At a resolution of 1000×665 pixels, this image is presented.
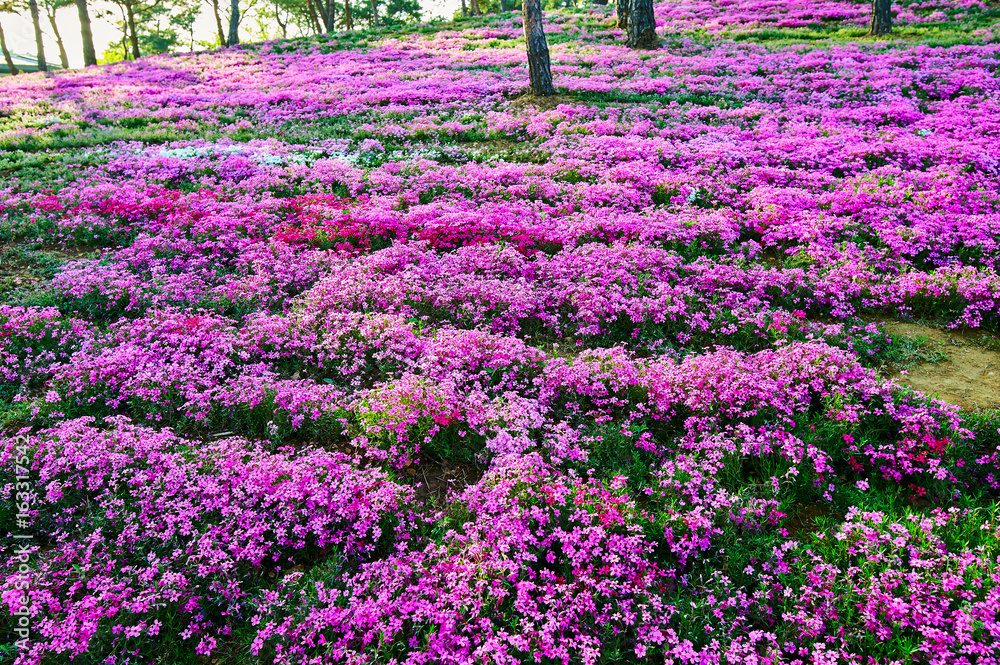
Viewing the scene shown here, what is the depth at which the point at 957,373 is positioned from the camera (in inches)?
255

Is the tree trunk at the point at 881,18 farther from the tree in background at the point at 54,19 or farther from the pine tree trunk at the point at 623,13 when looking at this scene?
the tree in background at the point at 54,19

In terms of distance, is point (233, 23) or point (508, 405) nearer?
point (508, 405)

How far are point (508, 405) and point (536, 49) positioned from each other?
16.8 metres

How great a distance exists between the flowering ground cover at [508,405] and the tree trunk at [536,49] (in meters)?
5.45

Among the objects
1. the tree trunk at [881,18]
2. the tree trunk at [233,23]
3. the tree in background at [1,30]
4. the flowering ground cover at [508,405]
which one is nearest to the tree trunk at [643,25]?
the tree trunk at [881,18]

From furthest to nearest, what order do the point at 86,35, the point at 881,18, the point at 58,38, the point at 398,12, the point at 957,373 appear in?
1. the point at 398,12
2. the point at 58,38
3. the point at 86,35
4. the point at 881,18
5. the point at 957,373

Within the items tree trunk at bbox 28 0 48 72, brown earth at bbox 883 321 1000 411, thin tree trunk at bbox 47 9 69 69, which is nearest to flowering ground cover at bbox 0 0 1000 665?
brown earth at bbox 883 321 1000 411

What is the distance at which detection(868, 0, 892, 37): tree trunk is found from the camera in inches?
1119

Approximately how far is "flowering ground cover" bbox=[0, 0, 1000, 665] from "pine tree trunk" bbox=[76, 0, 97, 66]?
36.2m

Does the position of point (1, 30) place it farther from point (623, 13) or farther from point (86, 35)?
point (623, 13)

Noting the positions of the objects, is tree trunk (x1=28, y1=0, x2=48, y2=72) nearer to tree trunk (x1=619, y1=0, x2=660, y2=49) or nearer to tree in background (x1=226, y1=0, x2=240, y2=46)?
tree in background (x1=226, y1=0, x2=240, y2=46)

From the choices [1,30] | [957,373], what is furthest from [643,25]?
[1,30]

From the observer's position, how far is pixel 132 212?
38.5 ft

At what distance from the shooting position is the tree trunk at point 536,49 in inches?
714
